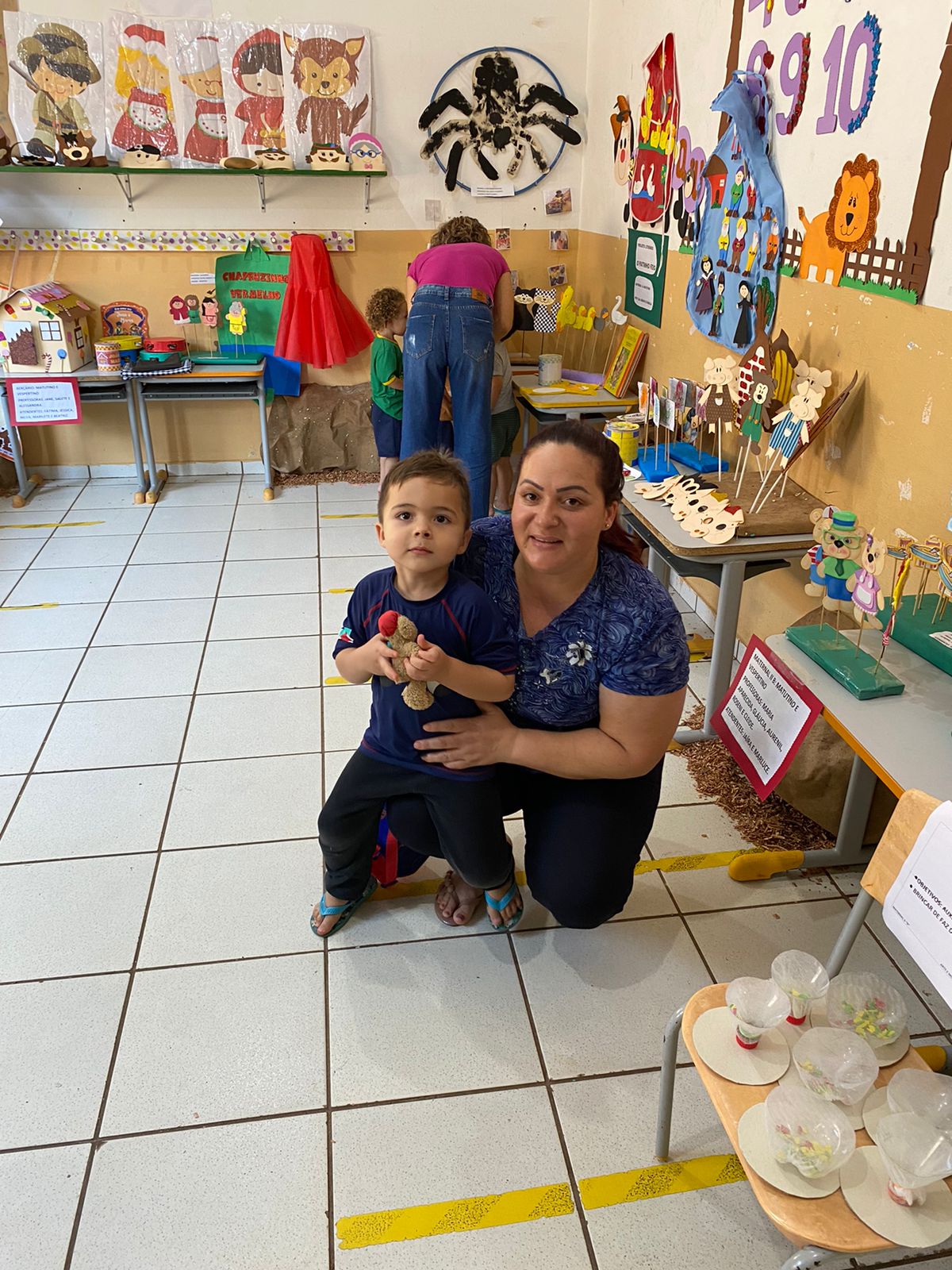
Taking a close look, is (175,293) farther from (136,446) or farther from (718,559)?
(718,559)

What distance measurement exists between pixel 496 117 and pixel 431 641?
154 inches

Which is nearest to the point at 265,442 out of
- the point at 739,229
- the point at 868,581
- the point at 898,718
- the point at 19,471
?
the point at 19,471

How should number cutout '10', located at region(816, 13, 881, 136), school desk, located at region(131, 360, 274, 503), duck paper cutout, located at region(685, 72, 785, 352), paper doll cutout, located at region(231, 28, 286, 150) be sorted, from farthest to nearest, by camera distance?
1. school desk, located at region(131, 360, 274, 503)
2. paper doll cutout, located at region(231, 28, 286, 150)
3. duck paper cutout, located at region(685, 72, 785, 352)
4. number cutout '10', located at region(816, 13, 881, 136)

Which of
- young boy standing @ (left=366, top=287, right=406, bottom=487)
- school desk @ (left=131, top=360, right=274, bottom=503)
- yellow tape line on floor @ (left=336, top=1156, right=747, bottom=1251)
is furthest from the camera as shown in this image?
school desk @ (left=131, top=360, right=274, bottom=503)

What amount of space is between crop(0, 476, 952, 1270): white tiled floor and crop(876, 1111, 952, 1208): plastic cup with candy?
428 mm

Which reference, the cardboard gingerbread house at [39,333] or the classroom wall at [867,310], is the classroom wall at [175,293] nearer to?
the cardboard gingerbread house at [39,333]

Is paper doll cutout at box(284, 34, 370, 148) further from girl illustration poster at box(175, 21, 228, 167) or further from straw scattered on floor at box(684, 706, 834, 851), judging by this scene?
straw scattered on floor at box(684, 706, 834, 851)

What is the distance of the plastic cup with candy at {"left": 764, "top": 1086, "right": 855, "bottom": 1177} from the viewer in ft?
3.76

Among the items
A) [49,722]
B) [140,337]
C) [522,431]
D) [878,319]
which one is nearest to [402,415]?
[522,431]

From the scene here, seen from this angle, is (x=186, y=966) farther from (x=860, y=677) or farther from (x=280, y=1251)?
(x=860, y=677)

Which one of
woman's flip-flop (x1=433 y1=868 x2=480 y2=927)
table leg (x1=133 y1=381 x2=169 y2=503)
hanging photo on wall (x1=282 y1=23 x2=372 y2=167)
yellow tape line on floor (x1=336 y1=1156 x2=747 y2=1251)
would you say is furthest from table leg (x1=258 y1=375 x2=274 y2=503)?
yellow tape line on floor (x1=336 y1=1156 x2=747 y2=1251)

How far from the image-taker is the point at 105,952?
199 centimetres

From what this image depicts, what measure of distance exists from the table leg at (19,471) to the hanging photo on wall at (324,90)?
74.3 inches

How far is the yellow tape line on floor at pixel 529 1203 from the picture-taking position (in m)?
1.47
